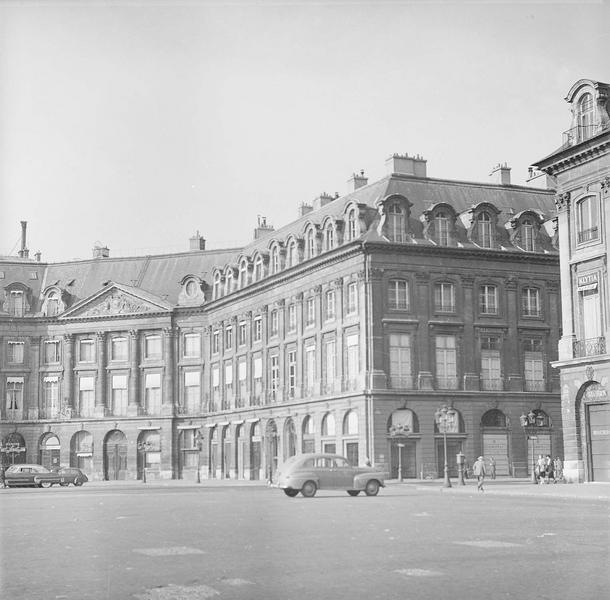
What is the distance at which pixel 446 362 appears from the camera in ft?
209

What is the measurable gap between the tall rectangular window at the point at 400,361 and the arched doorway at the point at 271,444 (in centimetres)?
1291

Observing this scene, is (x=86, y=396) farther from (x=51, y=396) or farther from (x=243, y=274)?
(x=243, y=274)

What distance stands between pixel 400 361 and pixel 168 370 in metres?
30.8

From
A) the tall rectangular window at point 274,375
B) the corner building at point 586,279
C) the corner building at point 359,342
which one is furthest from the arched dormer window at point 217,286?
the corner building at point 586,279

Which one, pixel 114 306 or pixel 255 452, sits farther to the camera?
pixel 114 306

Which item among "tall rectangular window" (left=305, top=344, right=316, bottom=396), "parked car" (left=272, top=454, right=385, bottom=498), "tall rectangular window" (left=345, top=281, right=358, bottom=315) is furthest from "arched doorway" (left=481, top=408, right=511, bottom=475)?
"parked car" (left=272, top=454, right=385, bottom=498)

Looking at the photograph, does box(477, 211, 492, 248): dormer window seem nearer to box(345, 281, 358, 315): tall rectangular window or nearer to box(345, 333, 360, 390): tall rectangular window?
box(345, 281, 358, 315): tall rectangular window

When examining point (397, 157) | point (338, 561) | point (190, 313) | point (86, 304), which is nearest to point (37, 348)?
point (86, 304)

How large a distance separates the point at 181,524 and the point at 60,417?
69.1 m

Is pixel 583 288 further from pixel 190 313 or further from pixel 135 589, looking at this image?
pixel 190 313

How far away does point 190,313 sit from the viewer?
88250 mm

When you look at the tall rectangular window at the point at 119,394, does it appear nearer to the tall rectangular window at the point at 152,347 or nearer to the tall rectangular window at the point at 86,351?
the tall rectangular window at the point at 152,347

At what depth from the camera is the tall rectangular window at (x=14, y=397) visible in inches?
3617

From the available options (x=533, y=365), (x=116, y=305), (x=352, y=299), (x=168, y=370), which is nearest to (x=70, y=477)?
(x=352, y=299)
